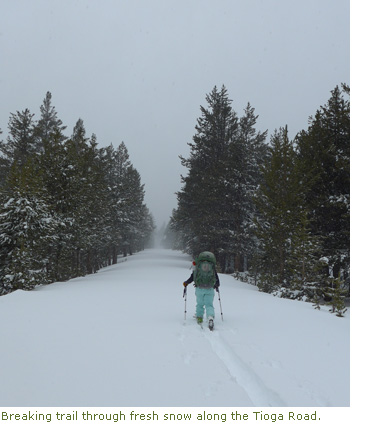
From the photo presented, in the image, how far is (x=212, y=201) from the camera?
22547mm

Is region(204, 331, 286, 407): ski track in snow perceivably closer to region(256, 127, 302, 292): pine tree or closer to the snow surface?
the snow surface

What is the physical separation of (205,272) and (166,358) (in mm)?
3005

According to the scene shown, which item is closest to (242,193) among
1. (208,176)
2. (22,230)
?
(208,176)

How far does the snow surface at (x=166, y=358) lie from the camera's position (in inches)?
130

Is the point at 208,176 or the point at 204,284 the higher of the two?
the point at 208,176

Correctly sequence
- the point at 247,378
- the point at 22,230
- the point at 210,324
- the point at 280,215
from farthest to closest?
the point at 280,215, the point at 22,230, the point at 210,324, the point at 247,378

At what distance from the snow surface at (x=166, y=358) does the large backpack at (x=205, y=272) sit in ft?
3.49

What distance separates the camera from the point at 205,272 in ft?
23.6

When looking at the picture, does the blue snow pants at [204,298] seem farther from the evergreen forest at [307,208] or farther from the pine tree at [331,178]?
the pine tree at [331,178]

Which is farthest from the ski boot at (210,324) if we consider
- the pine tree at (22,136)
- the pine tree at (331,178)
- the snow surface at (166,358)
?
the pine tree at (22,136)

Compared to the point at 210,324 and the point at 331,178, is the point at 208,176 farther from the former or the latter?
the point at 210,324

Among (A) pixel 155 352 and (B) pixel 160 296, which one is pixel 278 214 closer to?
(B) pixel 160 296
